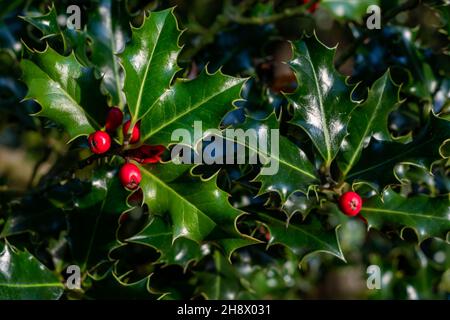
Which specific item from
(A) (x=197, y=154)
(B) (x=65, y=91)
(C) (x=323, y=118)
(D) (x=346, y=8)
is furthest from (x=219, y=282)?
(D) (x=346, y=8)

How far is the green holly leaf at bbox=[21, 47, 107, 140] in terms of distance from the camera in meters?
1.28

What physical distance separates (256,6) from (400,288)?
1.05m

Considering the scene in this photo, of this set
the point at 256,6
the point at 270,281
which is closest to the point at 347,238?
the point at 270,281

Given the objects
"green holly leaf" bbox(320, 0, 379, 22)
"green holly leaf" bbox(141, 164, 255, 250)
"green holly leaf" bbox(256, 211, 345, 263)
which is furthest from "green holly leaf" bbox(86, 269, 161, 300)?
"green holly leaf" bbox(320, 0, 379, 22)

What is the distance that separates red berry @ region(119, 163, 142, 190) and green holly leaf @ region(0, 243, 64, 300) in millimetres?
290

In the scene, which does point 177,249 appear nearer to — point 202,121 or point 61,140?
point 202,121

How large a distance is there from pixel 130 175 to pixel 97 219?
24 cm

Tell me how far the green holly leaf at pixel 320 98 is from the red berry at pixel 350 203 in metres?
0.09

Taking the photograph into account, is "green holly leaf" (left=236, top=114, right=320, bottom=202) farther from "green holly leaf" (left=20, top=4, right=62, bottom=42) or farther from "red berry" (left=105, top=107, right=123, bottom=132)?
"green holly leaf" (left=20, top=4, right=62, bottom=42)

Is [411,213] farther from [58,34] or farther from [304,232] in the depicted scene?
[58,34]

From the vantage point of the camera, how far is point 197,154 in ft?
4.50

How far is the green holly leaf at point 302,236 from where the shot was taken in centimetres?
139

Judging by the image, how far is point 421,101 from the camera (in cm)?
180

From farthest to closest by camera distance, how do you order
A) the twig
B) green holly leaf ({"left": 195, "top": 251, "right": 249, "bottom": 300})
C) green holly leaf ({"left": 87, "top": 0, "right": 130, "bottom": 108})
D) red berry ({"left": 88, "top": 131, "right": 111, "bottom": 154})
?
the twig → green holly leaf ({"left": 195, "top": 251, "right": 249, "bottom": 300}) → green holly leaf ({"left": 87, "top": 0, "right": 130, "bottom": 108}) → red berry ({"left": 88, "top": 131, "right": 111, "bottom": 154})
